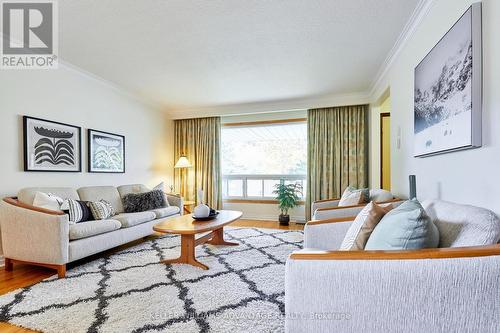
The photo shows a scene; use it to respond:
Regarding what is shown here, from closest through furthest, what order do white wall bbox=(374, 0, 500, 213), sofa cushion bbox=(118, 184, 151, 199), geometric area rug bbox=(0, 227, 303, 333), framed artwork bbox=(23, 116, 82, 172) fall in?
white wall bbox=(374, 0, 500, 213), geometric area rug bbox=(0, 227, 303, 333), framed artwork bbox=(23, 116, 82, 172), sofa cushion bbox=(118, 184, 151, 199)

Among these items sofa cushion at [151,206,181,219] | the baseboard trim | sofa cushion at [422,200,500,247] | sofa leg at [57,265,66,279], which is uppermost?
sofa cushion at [422,200,500,247]

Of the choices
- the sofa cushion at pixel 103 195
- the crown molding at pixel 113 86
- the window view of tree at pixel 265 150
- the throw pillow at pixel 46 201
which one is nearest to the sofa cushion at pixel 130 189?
the sofa cushion at pixel 103 195

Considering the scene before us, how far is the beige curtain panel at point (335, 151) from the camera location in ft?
14.8

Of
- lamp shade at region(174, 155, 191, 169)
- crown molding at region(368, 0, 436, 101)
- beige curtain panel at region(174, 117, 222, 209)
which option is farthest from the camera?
beige curtain panel at region(174, 117, 222, 209)

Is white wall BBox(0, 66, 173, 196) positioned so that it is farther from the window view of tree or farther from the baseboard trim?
the baseboard trim

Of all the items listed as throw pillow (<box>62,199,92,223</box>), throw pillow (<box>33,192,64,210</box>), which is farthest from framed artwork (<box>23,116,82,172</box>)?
throw pillow (<box>62,199,92,223</box>)

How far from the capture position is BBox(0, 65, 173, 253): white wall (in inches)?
106

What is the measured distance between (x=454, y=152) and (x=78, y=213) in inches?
136

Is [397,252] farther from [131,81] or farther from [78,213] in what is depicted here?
[131,81]

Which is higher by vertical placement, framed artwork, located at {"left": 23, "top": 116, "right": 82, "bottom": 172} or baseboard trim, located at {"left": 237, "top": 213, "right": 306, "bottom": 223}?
framed artwork, located at {"left": 23, "top": 116, "right": 82, "bottom": 172}

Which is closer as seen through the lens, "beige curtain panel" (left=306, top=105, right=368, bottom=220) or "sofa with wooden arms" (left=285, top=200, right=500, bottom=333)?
"sofa with wooden arms" (left=285, top=200, right=500, bottom=333)

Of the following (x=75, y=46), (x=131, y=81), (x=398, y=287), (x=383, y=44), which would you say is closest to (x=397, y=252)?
(x=398, y=287)

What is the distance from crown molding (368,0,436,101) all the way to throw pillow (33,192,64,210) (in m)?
3.85

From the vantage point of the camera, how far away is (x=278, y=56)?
9.88 feet
